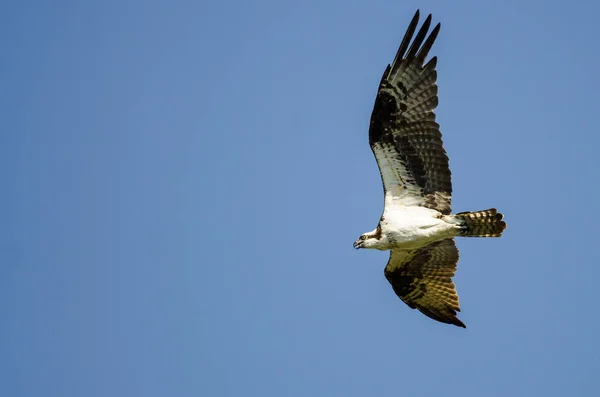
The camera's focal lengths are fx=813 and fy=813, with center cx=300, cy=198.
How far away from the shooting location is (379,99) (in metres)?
11.7

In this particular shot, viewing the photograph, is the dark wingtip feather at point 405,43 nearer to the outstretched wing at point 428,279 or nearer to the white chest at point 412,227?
the white chest at point 412,227

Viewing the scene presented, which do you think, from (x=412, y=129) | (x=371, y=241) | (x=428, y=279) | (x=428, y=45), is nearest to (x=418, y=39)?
(x=428, y=45)

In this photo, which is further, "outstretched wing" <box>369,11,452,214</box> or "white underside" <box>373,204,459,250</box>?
"white underside" <box>373,204,459,250</box>

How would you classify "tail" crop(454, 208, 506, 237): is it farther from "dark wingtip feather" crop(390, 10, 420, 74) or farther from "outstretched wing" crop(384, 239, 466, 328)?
"dark wingtip feather" crop(390, 10, 420, 74)

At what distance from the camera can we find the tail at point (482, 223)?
11484 mm

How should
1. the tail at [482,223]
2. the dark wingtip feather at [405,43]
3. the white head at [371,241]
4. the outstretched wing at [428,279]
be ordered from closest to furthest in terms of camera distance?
1. the dark wingtip feather at [405,43]
2. the tail at [482,223]
3. the white head at [371,241]
4. the outstretched wing at [428,279]

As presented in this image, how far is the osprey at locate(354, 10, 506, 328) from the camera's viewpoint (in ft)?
37.9

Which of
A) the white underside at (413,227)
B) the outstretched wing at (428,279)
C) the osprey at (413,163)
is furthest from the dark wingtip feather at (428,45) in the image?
the outstretched wing at (428,279)

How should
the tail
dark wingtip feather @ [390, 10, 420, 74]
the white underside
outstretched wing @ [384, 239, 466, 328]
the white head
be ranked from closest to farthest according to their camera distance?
dark wingtip feather @ [390, 10, 420, 74]
the tail
the white underside
the white head
outstretched wing @ [384, 239, 466, 328]

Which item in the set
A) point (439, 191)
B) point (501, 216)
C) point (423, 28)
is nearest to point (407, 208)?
point (439, 191)

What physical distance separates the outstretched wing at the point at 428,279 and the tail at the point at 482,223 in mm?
1125

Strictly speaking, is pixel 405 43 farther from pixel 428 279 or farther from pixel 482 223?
pixel 428 279

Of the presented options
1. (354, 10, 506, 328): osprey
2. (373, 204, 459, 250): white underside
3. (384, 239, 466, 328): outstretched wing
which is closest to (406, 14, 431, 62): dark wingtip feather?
A: (354, 10, 506, 328): osprey

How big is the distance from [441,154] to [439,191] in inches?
23.5
